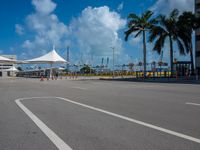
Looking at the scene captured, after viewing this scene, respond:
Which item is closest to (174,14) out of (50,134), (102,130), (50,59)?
(50,59)

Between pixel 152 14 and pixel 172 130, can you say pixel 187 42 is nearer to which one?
pixel 152 14

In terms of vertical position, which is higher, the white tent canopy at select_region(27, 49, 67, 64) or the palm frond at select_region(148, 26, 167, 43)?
the palm frond at select_region(148, 26, 167, 43)

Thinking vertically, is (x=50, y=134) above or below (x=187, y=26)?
below

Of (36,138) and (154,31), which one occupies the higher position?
(154,31)

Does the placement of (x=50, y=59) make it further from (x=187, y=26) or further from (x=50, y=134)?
(x=50, y=134)

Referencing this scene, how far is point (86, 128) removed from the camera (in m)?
7.45

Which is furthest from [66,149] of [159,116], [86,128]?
[159,116]

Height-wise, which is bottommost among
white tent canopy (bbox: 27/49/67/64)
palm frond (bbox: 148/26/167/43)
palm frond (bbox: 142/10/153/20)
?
white tent canopy (bbox: 27/49/67/64)

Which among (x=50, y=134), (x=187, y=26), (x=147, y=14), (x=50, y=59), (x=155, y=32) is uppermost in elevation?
(x=147, y=14)

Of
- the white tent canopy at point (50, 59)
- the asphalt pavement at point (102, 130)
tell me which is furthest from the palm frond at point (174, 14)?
the asphalt pavement at point (102, 130)

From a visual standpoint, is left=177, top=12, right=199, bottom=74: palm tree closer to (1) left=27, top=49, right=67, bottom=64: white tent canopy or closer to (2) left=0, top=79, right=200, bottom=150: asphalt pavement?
(1) left=27, top=49, right=67, bottom=64: white tent canopy

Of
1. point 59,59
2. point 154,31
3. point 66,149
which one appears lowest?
point 66,149

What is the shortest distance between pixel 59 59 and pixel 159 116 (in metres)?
56.0

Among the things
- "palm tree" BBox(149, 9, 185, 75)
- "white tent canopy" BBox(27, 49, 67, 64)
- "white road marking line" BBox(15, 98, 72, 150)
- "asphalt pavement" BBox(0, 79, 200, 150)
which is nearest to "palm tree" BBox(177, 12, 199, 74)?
"palm tree" BBox(149, 9, 185, 75)
